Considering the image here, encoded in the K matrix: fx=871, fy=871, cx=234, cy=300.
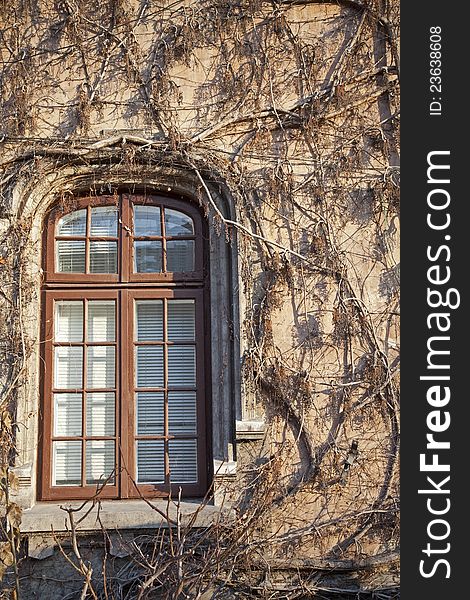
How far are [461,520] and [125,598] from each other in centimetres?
238

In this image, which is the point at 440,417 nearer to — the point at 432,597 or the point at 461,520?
the point at 461,520

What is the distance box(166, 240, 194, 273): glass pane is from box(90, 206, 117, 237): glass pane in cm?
47

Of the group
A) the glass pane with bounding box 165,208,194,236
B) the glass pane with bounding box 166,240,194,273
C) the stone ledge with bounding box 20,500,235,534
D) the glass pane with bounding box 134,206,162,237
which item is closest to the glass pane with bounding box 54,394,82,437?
the stone ledge with bounding box 20,500,235,534

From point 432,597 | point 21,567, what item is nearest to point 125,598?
point 21,567

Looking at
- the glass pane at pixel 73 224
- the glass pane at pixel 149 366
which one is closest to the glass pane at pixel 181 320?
the glass pane at pixel 149 366

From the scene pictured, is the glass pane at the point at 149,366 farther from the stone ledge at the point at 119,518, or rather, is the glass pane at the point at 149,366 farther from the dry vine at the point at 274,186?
the stone ledge at the point at 119,518

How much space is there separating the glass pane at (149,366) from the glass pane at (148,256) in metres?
0.65

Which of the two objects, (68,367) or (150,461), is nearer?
(150,461)

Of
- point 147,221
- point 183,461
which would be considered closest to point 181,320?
point 147,221

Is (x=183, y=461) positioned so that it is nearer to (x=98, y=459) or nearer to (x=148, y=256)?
(x=98, y=459)

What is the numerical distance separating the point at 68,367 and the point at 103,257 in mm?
931

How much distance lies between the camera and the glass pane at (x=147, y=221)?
280 inches

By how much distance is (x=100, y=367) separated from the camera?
6.88 metres

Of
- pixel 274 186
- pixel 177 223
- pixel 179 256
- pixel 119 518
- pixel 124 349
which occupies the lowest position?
pixel 119 518
